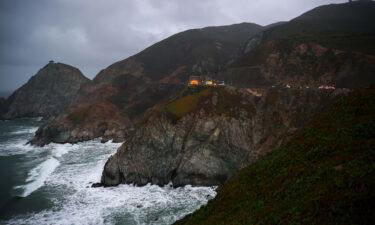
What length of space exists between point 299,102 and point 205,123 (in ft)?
71.5

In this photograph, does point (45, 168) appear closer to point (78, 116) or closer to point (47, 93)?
point (78, 116)

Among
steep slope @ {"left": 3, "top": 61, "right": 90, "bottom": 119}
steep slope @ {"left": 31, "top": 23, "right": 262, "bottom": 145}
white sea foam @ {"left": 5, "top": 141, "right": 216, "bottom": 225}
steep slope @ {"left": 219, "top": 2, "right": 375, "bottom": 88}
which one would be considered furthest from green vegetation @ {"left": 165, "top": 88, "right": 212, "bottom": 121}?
steep slope @ {"left": 3, "top": 61, "right": 90, "bottom": 119}

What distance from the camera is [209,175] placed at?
4500 cm

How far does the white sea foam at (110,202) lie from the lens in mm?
34812

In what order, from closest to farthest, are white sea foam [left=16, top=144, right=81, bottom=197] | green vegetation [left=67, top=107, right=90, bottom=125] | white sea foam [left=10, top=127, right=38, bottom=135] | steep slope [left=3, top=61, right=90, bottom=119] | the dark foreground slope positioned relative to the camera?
the dark foreground slope
white sea foam [left=16, top=144, right=81, bottom=197]
green vegetation [left=67, top=107, right=90, bottom=125]
white sea foam [left=10, top=127, right=38, bottom=135]
steep slope [left=3, top=61, right=90, bottom=119]

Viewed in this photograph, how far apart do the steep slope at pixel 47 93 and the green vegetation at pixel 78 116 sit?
58828mm

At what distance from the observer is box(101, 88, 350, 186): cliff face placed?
152 ft

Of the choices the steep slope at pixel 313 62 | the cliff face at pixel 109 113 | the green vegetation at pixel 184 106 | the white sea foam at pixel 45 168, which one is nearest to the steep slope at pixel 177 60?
the cliff face at pixel 109 113

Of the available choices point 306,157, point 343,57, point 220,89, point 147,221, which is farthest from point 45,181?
point 343,57

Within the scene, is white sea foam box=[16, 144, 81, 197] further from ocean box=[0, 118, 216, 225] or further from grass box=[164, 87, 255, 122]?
grass box=[164, 87, 255, 122]

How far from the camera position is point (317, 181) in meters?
17.0

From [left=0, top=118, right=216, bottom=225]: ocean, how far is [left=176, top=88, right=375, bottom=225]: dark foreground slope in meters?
13.7

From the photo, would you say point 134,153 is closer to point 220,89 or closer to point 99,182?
point 99,182

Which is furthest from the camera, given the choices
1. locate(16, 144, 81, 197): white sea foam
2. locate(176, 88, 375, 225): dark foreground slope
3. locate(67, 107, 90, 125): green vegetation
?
locate(67, 107, 90, 125): green vegetation
